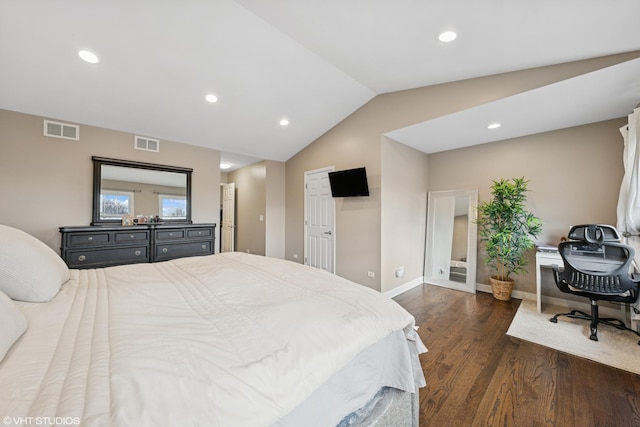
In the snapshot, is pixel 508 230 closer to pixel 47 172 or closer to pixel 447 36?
pixel 447 36

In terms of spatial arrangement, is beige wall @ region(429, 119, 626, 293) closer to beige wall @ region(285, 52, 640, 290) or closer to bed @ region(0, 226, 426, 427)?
beige wall @ region(285, 52, 640, 290)

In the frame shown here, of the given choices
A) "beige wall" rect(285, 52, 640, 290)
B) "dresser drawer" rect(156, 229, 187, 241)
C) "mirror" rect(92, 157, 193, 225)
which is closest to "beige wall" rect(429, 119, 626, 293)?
"beige wall" rect(285, 52, 640, 290)

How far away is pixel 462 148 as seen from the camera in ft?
13.6

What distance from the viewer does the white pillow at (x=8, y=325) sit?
0.73m

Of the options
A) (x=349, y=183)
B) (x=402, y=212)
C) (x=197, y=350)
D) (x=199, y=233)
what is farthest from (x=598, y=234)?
(x=199, y=233)

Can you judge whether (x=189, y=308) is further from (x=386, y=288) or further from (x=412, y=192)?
(x=412, y=192)

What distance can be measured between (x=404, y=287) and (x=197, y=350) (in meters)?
3.70

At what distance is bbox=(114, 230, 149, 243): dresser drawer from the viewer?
10.9 feet

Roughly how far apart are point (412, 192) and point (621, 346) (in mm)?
2758

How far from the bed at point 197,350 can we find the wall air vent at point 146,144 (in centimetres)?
281

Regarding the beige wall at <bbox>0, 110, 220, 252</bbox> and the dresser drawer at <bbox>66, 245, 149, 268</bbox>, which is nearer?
the beige wall at <bbox>0, 110, 220, 252</bbox>

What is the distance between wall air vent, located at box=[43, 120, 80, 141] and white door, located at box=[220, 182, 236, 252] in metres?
3.20

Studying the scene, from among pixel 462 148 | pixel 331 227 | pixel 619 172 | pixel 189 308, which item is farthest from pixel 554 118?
pixel 189 308

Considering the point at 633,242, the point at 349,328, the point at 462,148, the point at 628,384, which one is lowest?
the point at 628,384
